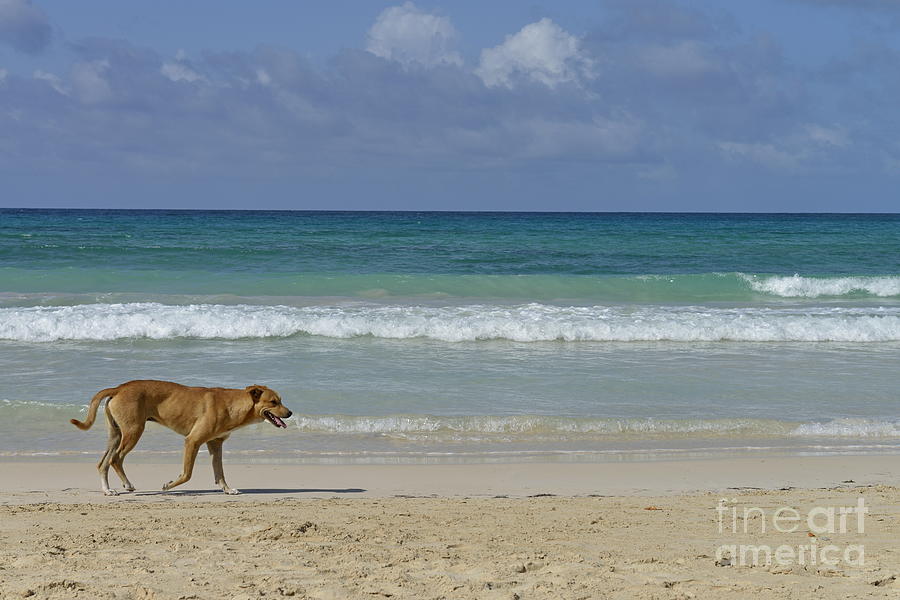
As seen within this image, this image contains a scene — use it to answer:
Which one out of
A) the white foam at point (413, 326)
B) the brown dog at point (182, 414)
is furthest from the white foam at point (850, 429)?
the white foam at point (413, 326)

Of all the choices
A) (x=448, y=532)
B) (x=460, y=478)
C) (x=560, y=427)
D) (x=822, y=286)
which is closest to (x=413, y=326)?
(x=560, y=427)

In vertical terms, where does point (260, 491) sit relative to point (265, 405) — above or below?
below

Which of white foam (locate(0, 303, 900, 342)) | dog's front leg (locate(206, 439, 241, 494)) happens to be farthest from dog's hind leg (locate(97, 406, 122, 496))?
white foam (locate(0, 303, 900, 342))

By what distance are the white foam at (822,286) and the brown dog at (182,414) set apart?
18.8m

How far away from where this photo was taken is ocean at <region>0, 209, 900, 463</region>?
27.1ft

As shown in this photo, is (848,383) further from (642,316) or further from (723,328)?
(642,316)

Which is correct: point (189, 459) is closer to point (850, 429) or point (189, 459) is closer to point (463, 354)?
point (850, 429)

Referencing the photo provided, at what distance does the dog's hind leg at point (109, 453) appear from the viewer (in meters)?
6.38

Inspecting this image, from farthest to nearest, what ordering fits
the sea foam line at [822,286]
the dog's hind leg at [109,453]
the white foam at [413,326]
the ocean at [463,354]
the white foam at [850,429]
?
1. the sea foam line at [822,286]
2. the white foam at [413,326]
3. the white foam at [850,429]
4. the ocean at [463,354]
5. the dog's hind leg at [109,453]

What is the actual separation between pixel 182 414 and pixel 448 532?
235 cm

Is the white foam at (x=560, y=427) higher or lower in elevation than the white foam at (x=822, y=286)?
lower

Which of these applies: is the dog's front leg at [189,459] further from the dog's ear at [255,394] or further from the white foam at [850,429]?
the white foam at [850,429]

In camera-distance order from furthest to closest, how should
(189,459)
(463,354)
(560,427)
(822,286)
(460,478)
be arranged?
(822,286)
(463,354)
(560,427)
(460,478)
(189,459)

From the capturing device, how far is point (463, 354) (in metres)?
12.6
